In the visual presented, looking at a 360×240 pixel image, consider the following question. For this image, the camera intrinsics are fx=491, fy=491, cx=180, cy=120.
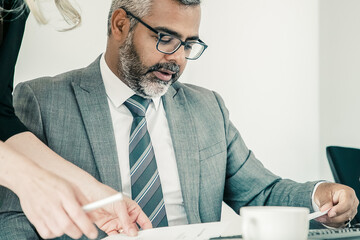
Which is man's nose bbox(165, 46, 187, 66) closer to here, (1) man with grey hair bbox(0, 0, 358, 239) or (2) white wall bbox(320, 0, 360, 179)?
(1) man with grey hair bbox(0, 0, 358, 239)

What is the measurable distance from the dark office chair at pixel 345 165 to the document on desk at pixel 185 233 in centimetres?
90

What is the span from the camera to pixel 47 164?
1.01 meters

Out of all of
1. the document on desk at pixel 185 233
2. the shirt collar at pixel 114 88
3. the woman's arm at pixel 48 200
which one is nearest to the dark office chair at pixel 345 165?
the shirt collar at pixel 114 88

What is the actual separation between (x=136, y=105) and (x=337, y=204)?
672mm

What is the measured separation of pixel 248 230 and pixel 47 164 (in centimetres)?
48


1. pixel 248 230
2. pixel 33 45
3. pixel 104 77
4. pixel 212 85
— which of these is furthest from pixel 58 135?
pixel 212 85

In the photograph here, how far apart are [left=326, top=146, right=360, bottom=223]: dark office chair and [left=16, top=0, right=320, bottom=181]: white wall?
665 mm

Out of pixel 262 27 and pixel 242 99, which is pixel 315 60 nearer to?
pixel 262 27

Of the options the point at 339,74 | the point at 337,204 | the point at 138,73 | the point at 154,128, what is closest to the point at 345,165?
the point at 337,204

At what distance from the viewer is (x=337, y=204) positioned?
4.32 feet

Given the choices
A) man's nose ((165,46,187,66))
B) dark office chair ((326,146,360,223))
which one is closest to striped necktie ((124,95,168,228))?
man's nose ((165,46,187,66))

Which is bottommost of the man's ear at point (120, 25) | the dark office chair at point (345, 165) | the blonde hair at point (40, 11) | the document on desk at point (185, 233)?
the dark office chair at point (345, 165)

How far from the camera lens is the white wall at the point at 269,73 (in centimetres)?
229

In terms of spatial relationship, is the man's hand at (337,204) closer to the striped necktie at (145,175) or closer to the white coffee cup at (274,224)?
the striped necktie at (145,175)
